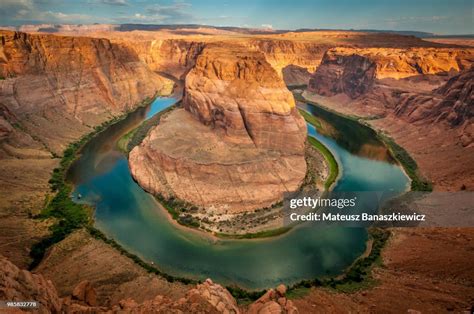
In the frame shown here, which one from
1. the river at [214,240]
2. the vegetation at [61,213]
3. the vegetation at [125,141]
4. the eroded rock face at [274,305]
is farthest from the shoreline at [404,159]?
the vegetation at [125,141]

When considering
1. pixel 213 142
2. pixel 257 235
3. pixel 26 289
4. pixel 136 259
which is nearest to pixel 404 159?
pixel 213 142

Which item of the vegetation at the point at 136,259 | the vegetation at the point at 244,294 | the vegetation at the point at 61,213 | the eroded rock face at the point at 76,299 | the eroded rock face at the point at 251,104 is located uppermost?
the eroded rock face at the point at 251,104

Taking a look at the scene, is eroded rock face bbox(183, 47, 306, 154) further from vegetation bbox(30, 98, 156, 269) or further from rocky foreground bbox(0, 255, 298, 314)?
rocky foreground bbox(0, 255, 298, 314)

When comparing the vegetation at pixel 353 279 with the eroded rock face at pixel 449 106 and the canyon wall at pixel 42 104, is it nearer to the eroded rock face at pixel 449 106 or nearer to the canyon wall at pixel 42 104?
the canyon wall at pixel 42 104

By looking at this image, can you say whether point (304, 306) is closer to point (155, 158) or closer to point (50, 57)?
point (155, 158)

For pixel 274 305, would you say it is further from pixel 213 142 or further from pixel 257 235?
pixel 213 142
